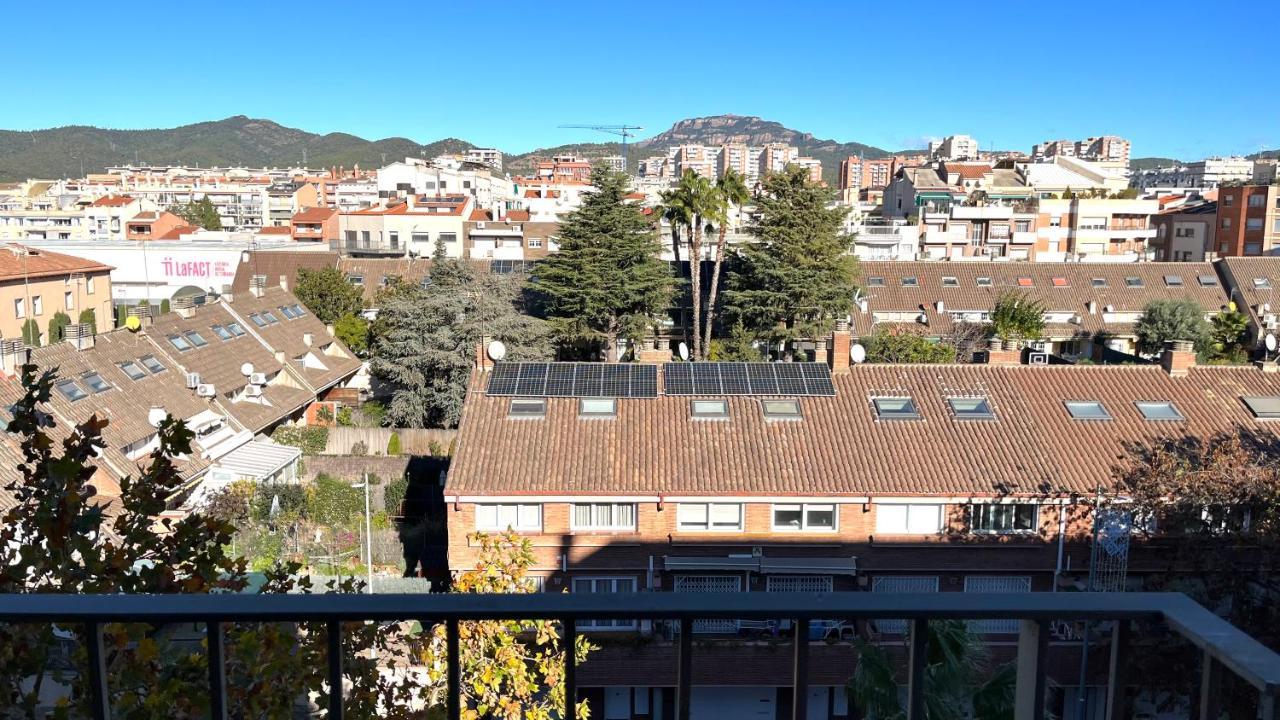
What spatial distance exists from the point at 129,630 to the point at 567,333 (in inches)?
1169

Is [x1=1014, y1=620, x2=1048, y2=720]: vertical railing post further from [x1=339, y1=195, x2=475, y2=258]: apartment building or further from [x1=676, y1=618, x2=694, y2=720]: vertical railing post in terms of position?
[x1=339, y1=195, x2=475, y2=258]: apartment building

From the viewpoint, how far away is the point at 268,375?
26.3 meters

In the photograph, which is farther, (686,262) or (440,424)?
(686,262)

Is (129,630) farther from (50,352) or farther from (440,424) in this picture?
(440,424)

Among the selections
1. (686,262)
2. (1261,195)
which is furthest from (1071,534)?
(1261,195)

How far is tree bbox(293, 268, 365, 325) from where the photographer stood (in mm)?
36688

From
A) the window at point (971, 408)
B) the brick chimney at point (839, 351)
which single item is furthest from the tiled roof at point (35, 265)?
the window at point (971, 408)

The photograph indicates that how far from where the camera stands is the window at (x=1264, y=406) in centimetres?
1667

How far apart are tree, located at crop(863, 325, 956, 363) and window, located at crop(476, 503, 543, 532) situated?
16.5 meters

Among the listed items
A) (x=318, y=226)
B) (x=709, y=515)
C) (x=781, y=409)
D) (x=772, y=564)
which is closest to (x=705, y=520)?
(x=709, y=515)

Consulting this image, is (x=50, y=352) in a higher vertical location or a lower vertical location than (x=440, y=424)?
higher

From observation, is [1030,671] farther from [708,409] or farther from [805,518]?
[708,409]

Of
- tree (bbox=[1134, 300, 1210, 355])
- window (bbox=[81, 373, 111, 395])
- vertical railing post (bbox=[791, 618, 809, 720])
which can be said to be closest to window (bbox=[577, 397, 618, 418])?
window (bbox=[81, 373, 111, 395])

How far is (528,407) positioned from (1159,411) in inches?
438
